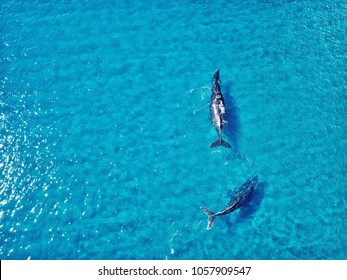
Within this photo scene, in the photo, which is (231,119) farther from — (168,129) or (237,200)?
(237,200)

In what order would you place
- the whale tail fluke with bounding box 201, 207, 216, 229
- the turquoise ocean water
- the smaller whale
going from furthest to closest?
the turquoise ocean water, the whale tail fluke with bounding box 201, 207, 216, 229, the smaller whale

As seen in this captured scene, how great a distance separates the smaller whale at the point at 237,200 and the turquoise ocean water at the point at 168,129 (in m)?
0.38

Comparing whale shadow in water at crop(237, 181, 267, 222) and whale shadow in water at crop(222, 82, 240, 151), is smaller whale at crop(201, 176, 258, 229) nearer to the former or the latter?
whale shadow in water at crop(237, 181, 267, 222)

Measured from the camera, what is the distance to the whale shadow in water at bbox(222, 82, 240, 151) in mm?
13945

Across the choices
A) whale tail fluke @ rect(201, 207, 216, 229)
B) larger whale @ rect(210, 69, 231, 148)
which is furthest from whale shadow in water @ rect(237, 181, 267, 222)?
larger whale @ rect(210, 69, 231, 148)

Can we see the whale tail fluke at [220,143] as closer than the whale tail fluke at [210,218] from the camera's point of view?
No

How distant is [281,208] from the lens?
12523mm

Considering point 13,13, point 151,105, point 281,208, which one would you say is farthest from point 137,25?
point 281,208

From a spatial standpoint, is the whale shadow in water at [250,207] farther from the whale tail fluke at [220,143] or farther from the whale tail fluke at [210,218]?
the whale tail fluke at [220,143]

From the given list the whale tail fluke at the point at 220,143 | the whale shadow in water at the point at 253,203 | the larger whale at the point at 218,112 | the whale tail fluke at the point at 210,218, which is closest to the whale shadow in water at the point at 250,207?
the whale shadow in water at the point at 253,203

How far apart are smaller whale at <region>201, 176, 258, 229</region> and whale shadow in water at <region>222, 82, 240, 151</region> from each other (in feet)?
5.62

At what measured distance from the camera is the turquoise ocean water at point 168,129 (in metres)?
12.1

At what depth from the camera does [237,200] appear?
1200 cm

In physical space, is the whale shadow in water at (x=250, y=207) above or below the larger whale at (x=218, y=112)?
below
